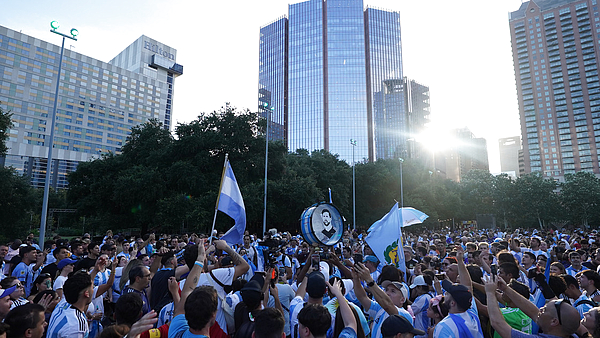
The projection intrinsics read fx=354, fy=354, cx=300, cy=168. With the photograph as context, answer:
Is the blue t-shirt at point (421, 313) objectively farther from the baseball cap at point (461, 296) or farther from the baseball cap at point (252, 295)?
the baseball cap at point (252, 295)

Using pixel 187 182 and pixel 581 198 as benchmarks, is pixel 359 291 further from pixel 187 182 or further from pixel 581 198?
pixel 581 198

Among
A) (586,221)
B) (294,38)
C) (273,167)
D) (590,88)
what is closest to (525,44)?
(590,88)

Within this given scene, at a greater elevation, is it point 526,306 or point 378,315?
point 526,306

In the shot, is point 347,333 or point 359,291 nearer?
point 347,333

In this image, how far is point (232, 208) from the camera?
634 centimetres

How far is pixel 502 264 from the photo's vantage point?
18.4 feet

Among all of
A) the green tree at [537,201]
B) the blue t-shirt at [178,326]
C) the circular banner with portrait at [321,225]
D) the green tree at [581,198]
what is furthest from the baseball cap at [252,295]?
the green tree at [581,198]

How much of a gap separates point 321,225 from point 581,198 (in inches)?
2244

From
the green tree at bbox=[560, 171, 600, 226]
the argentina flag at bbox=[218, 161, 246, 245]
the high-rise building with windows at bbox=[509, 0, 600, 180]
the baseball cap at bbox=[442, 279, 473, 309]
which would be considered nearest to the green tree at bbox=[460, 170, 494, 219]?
the green tree at bbox=[560, 171, 600, 226]

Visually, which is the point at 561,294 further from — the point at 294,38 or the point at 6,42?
the point at 6,42

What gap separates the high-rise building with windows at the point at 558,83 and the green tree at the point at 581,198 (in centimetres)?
6216

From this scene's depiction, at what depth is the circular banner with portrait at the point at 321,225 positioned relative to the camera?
5957 mm

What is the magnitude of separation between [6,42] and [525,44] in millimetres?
149686

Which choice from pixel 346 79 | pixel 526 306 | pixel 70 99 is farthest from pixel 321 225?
pixel 70 99
